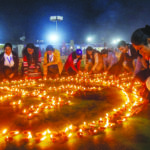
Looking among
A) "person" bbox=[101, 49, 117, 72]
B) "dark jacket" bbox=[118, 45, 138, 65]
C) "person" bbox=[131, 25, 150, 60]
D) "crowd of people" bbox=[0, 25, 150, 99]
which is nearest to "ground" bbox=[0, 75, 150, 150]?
"person" bbox=[131, 25, 150, 60]

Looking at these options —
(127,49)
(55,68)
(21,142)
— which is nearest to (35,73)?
(55,68)

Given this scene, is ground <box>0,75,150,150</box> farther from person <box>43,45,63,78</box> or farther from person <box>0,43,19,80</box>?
person <box>43,45,63,78</box>

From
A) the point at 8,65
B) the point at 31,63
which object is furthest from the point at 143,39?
the point at 8,65

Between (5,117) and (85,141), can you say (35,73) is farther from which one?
(85,141)

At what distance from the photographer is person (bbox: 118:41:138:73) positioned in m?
6.48

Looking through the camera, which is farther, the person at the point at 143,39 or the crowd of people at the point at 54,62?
the crowd of people at the point at 54,62

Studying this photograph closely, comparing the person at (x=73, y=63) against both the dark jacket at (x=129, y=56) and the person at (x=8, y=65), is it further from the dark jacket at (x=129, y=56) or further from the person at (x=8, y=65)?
the person at (x=8, y=65)

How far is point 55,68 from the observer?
7.74 meters

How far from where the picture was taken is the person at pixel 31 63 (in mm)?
7230

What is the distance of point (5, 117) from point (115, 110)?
2.01m

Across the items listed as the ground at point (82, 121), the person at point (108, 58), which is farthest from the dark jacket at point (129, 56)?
the ground at point (82, 121)

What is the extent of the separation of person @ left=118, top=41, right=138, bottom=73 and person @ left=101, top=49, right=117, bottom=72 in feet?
1.67

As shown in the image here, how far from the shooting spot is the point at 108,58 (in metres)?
8.12

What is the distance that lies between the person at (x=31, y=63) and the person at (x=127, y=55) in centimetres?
299
